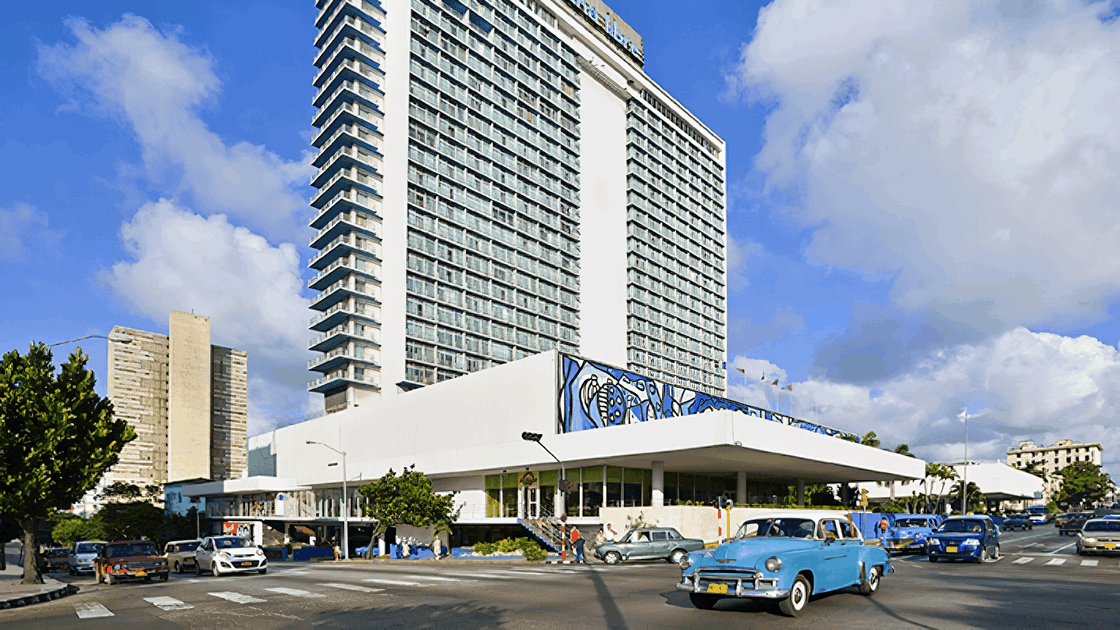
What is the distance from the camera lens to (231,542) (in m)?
35.0

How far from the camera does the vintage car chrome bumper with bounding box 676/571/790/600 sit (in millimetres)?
13547

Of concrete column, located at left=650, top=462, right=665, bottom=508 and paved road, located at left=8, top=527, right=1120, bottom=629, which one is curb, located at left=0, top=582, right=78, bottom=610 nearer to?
paved road, located at left=8, top=527, right=1120, bottom=629

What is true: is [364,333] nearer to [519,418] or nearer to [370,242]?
[370,242]

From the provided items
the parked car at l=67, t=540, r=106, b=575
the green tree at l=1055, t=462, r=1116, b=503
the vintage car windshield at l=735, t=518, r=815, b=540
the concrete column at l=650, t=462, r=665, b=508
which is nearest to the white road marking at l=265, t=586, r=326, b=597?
the vintage car windshield at l=735, t=518, r=815, b=540

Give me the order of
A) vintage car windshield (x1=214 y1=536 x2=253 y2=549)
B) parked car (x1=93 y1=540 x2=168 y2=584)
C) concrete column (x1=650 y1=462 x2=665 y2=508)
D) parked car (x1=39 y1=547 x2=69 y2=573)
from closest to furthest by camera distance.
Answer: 1. parked car (x1=93 y1=540 x2=168 y2=584)
2. vintage car windshield (x1=214 y1=536 x2=253 y2=549)
3. concrete column (x1=650 y1=462 x2=665 y2=508)
4. parked car (x1=39 y1=547 x2=69 y2=573)

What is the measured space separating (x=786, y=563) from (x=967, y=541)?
64.1 ft

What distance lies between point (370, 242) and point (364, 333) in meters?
9.98

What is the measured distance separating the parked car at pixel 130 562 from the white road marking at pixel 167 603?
31.2 ft

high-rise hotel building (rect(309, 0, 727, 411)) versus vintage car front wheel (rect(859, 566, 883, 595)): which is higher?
high-rise hotel building (rect(309, 0, 727, 411))

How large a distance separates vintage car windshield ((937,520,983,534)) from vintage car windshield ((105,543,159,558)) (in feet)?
100

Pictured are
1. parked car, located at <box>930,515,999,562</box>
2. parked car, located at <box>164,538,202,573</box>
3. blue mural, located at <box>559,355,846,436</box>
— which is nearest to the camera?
parked car, located at <box>930,515,999,562</box>

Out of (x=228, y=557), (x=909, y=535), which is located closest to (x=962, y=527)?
(x=909, y=535)

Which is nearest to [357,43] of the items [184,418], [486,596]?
[486,596]

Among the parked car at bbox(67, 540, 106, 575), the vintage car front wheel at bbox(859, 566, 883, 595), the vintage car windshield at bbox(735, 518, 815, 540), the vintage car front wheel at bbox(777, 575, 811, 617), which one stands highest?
the vintage car windshield at bbox(735, 518, 815, 540)
